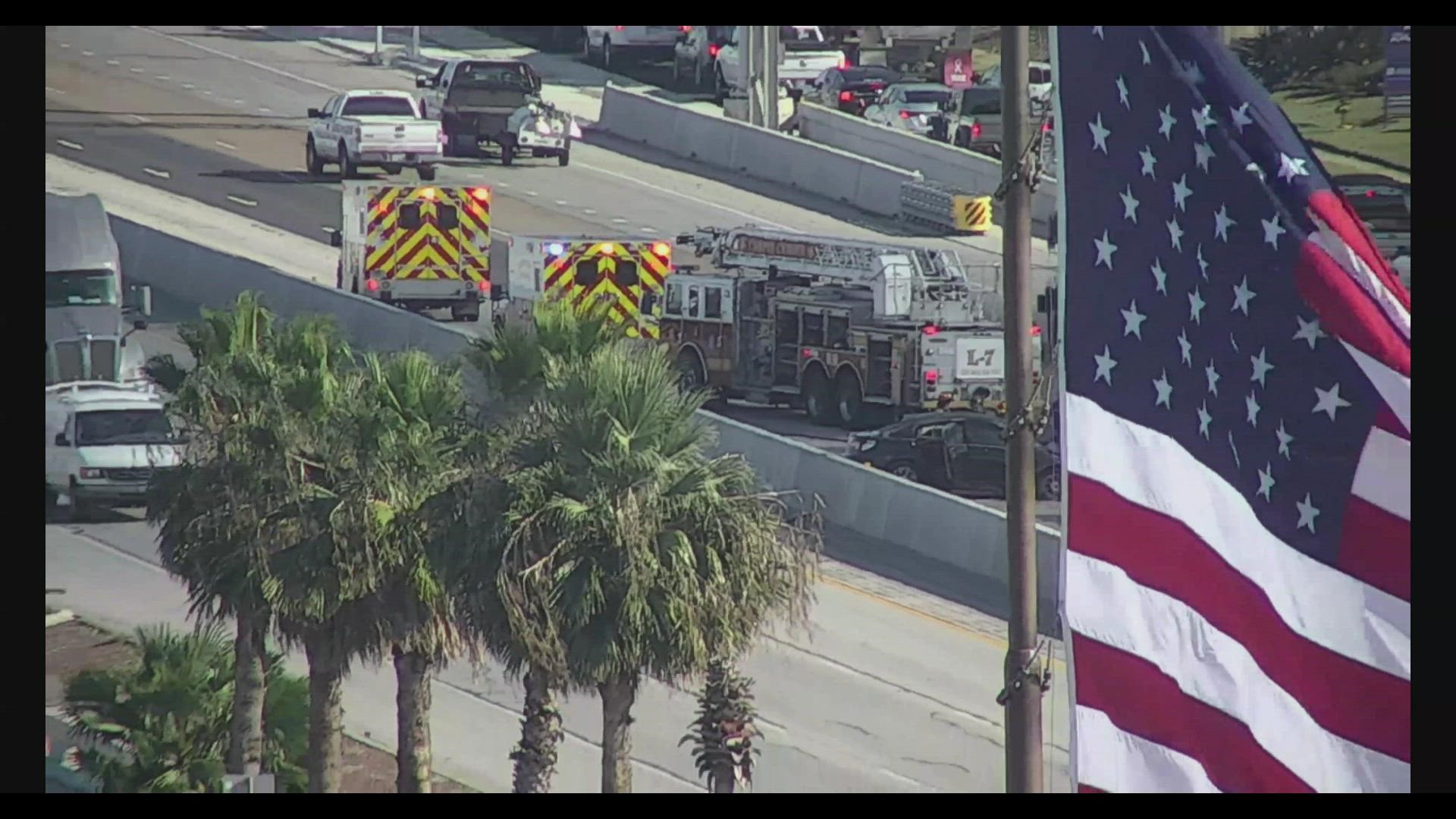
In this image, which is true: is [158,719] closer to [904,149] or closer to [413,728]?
[413,728]

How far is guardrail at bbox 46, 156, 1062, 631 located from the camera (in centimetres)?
3281

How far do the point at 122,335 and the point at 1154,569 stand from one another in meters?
33.7

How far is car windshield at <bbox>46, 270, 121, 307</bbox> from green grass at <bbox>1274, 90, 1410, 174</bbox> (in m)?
25.8

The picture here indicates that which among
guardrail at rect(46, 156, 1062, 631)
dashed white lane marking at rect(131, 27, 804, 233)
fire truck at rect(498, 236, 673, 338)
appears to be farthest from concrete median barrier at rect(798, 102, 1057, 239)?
guardrail at rect(46, 156, 1062, 631)

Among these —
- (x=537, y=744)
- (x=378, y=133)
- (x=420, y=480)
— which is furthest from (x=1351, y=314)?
(x=378, y=133)

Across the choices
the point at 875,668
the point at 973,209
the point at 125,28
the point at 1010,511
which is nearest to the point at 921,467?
the point at 875,668

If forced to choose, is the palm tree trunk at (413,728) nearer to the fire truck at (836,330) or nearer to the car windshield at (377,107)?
the fire truck at (836,330)

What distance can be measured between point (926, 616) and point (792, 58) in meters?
43.0

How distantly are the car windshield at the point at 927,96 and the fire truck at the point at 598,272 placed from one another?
22.1 meters

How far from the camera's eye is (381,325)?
135ft

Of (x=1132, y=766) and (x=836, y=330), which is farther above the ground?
(x=836, y=330)

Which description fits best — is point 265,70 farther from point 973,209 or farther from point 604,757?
point 604,757

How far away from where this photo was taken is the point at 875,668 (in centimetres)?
2898

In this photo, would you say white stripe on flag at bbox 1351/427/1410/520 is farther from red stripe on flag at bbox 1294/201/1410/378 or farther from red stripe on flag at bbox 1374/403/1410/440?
red stripe on flag at bbox 1294/201/1410/378
